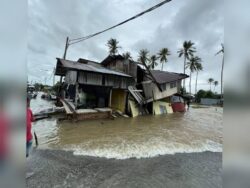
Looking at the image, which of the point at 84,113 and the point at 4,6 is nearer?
the point at 4,6

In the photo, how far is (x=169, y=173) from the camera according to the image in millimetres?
4898

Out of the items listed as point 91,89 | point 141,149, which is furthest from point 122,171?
point 91,89

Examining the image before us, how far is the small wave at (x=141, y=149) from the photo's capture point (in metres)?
6.26

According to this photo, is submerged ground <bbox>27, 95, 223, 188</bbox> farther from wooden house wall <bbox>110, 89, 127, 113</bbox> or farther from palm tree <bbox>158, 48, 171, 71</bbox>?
palm tree <bbox>158, 48, 171, 71</bbox>

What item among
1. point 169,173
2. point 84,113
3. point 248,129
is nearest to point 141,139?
point 169,173

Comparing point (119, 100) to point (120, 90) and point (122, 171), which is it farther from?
point (122, 171)

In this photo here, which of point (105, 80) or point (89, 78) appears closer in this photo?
point (89, 78)

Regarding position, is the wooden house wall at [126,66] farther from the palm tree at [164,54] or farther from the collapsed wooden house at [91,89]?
the palm tree at [164,54]

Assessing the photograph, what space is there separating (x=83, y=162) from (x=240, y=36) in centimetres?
541

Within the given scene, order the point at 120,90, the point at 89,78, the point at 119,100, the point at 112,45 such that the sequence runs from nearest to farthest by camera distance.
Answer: the point at 89,78, the point at 120,90, the point at 119,100, the point at 112,45

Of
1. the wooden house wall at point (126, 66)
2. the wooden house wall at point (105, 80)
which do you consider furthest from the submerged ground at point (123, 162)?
the wooden house wall at point (126, 66)

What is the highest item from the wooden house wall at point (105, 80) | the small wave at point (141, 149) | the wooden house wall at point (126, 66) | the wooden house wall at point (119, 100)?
the wooden house wall at point (126, 66)

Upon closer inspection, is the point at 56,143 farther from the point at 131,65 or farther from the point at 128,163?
the point at 131,65

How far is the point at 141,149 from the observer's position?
22.6ft
